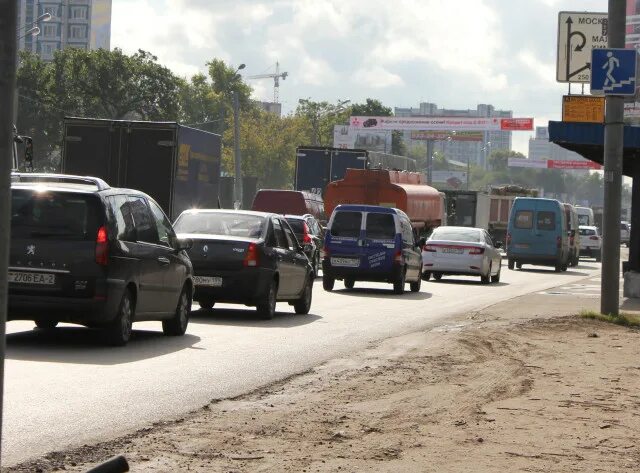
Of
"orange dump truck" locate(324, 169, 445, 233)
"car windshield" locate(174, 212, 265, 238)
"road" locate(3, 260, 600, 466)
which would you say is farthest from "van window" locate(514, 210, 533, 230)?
"car windshield" locate(174, 212, 265, 238)

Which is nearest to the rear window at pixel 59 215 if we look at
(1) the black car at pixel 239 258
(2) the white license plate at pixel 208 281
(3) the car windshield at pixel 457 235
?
(1) the black car at pixel 239 258

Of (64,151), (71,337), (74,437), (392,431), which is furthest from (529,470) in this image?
(64,151)

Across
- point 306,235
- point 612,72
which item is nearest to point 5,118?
point 612,72

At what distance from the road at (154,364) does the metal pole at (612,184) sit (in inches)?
98.1

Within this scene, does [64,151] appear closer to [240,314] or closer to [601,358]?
[240,314]

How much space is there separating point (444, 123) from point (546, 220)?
74.7 meters

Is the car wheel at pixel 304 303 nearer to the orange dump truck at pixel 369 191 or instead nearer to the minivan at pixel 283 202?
the minivan at pixel 283 202

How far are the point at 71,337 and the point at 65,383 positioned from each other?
442 centimetres

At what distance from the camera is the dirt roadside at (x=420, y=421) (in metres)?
8.23

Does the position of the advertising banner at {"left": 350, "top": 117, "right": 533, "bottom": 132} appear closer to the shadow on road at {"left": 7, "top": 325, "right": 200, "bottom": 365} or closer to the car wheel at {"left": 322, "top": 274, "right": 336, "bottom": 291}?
the car wheel at {"left": 322, "top": 274, "right": 336, "bottom": 291}

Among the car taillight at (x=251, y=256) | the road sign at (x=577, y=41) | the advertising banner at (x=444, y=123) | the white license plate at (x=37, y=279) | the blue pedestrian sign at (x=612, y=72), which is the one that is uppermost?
the advertising banner at (x=444, y=123)

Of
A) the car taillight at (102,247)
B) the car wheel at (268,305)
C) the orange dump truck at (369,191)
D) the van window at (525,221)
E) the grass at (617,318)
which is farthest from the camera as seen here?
the van window at (525,221)

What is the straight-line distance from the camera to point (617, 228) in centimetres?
2216

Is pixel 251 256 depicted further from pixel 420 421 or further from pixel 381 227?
pixel 381 227
